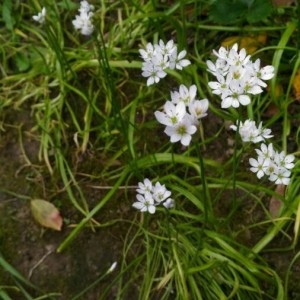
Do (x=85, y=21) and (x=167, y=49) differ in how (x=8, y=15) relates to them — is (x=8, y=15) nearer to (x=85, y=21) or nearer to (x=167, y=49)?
(x=85, y=21)

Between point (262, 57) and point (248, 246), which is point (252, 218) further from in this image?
point (262, 57)

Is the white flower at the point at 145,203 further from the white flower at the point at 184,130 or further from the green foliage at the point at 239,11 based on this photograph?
the green foliage at the point at 239,11

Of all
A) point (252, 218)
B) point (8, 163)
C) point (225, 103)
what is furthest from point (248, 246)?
point (8, 163)

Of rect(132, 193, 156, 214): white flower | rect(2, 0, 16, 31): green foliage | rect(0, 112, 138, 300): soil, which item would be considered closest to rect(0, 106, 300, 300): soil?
rect(0, 112, 138, 300): soil

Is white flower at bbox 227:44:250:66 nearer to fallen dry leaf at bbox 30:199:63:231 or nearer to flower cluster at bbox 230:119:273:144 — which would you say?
flower cluster at bbox 230:119:273:144

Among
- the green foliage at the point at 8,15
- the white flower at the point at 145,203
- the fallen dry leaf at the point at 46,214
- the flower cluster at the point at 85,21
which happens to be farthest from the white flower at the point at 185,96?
the green foliage at the point at 8,15

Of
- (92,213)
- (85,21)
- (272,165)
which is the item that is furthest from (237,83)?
(92,213)
